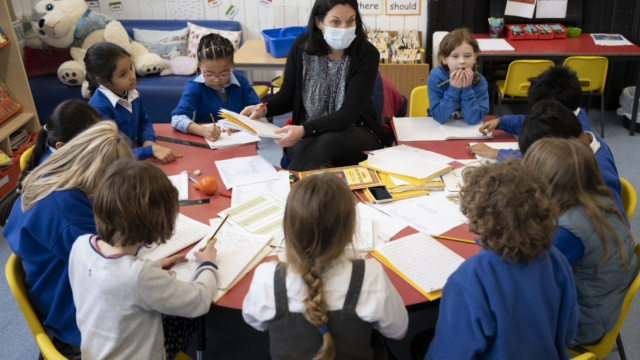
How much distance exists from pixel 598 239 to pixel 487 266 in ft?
1.45

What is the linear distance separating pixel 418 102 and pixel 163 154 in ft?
4.52

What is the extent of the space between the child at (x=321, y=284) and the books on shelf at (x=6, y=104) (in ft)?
10.3

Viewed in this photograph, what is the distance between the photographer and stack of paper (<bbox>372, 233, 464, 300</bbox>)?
1555 mm

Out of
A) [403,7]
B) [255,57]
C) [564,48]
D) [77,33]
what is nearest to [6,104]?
[77,33]

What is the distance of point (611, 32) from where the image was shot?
4648 millimetres

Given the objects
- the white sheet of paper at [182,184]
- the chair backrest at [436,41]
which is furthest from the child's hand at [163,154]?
the chair backrest at [436,41]

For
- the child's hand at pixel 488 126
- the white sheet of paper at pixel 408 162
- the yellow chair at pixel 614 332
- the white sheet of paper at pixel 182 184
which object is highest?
the child's hand at pixel 488 126

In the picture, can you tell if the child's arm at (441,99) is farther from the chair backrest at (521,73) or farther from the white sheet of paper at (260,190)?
the chair backrest at (521,73)

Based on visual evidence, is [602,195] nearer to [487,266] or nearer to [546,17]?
[487,266]

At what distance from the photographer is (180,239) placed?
178 centimetres

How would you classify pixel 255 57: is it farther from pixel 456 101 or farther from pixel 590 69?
pixel 590 69

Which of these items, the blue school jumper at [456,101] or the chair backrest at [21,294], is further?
the blue school jumper at [456,101]

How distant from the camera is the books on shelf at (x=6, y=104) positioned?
3.79 metres

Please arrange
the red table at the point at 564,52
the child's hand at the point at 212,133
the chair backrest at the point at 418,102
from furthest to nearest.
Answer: the red table at the point at 564,52 → the chair backrest at the point at 418,102 → the child's hand at the point at 212,133
